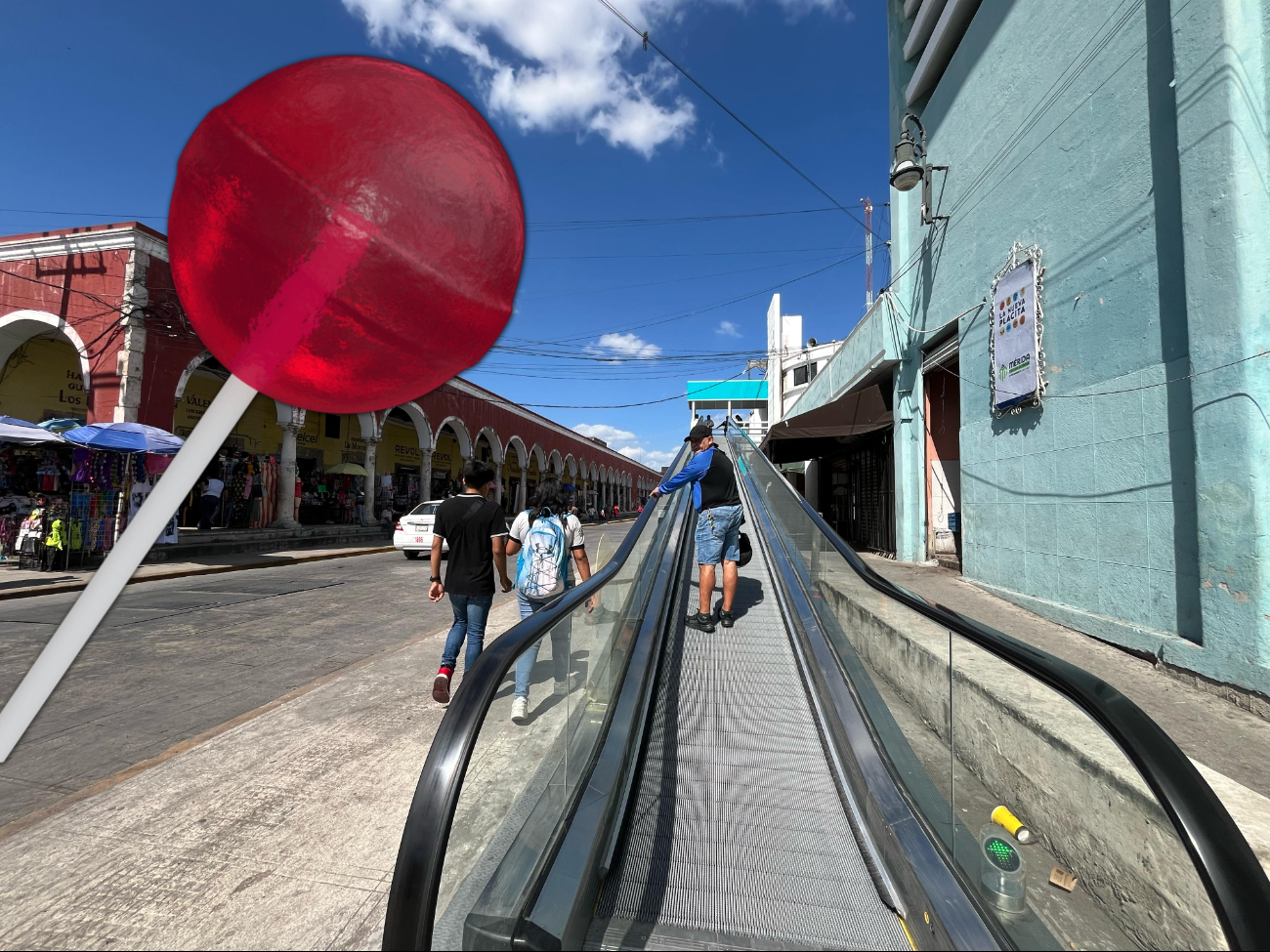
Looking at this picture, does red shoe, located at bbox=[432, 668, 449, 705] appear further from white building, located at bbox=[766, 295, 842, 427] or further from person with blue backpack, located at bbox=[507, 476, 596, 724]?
white building, located at bbox=[766, 295, 842, 427]

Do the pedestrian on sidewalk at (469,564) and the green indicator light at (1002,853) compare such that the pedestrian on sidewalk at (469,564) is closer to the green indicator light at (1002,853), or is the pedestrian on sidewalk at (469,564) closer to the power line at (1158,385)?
the green indicator light at (1002,853)

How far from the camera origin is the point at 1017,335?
6.26m

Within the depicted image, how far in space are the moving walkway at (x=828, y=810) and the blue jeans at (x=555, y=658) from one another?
2 centimetres

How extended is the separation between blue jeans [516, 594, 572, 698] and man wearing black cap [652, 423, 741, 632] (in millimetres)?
2920

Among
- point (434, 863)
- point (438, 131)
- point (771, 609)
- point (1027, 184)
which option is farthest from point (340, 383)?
point (1027, 184)

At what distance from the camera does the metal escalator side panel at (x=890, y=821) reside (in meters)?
2.14

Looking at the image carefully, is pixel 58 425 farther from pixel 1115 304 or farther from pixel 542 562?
pixel 1115 304

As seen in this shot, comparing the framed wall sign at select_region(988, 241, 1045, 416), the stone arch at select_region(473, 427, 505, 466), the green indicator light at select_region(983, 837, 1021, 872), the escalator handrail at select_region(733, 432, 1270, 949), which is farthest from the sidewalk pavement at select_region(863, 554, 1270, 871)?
the stone arch at select_region(473, 427, 505, 466)

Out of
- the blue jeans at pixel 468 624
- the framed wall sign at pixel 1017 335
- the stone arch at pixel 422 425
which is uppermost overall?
the stone arch at pixel 422 425

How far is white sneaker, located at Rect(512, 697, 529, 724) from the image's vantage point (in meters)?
2.12

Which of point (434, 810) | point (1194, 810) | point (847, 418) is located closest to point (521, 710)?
point (434, 810)

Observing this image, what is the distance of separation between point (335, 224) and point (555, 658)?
202cm

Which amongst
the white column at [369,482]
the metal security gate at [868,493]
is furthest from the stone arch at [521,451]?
the metal security gate at [868,493]

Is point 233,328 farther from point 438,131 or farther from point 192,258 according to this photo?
point 438,131
